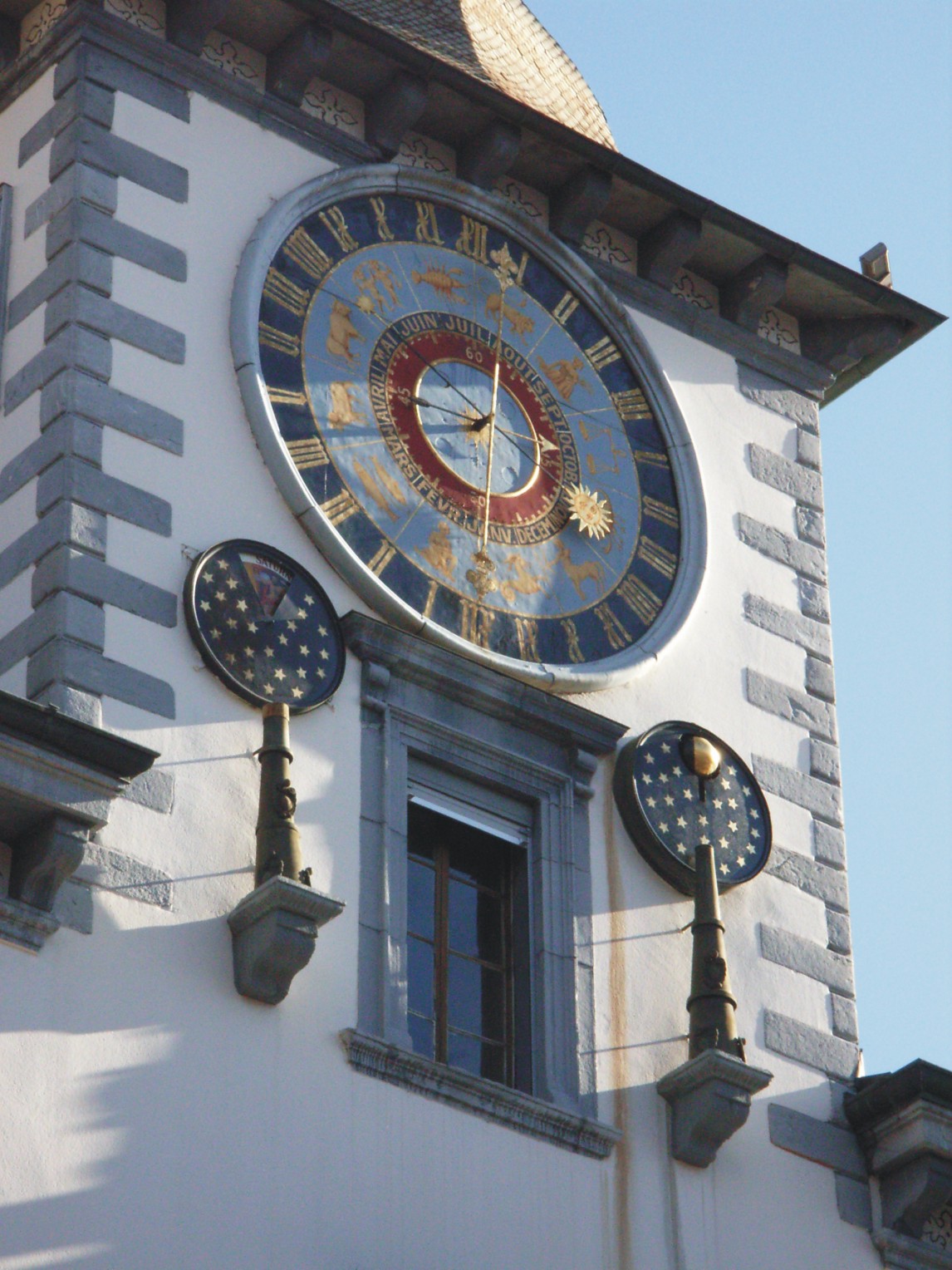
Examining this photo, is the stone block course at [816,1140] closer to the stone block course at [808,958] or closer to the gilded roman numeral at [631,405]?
the stone block course at [808,958]

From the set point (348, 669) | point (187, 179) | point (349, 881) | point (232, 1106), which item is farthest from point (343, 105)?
point (232, 1106)

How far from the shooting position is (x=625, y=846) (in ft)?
60.0

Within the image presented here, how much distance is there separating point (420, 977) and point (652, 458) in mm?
4301

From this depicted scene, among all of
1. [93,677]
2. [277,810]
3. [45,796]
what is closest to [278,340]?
[93,677]

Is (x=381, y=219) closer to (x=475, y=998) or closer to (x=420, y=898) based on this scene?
(x=420, y=898)

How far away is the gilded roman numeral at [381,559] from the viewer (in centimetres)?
1812

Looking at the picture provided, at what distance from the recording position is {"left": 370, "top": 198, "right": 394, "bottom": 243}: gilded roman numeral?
19.5 m

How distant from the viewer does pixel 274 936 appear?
52.4ft

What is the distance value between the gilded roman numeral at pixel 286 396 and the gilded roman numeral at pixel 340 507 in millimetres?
570

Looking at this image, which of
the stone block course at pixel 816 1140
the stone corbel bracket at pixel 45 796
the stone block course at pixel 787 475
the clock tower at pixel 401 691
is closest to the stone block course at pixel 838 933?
the clock tower at pixel 401 691

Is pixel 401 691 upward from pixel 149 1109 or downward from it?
upward

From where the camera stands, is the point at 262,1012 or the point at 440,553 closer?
the point at 262,1012

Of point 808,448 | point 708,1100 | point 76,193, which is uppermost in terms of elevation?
point 808,448

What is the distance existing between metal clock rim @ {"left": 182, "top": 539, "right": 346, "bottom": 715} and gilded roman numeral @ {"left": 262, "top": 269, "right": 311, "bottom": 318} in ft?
5.61
